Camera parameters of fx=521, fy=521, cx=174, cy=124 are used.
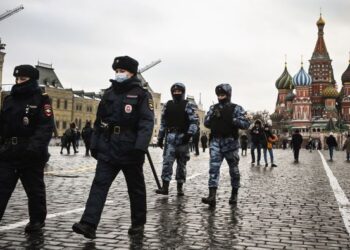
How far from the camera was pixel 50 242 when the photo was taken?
15.8 ft

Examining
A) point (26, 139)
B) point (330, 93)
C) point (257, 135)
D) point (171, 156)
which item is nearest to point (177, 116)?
point (171, 156)

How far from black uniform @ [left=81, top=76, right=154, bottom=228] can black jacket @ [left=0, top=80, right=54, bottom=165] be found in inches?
20.3

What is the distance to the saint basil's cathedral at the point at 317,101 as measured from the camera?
112650 mm

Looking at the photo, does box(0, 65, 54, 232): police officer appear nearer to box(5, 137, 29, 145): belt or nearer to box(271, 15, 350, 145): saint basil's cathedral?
box(5, 137, 29, 145): belt

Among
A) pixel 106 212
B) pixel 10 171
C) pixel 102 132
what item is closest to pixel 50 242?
pixel 10 171

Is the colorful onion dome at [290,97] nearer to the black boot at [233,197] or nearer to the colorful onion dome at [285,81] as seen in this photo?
the colorful onion dome at [285,81]

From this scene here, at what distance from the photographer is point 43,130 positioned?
5.23m

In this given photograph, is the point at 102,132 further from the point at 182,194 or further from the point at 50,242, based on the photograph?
the point at 182,194

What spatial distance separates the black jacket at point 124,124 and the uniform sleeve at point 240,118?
2.75 metres

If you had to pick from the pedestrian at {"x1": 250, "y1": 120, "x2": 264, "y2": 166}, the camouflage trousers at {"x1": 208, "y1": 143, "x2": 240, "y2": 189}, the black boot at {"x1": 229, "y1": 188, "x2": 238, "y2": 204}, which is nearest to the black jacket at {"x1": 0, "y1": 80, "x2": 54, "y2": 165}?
the camouflage trousers at {"x1": 208, "y1": 143, "x2": 240, "y2": 189}

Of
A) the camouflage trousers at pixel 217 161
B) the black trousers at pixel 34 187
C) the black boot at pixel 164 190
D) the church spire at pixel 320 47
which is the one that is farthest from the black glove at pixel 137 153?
the church spire at pixel 320 47

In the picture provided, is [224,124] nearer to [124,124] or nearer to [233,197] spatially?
[233,197]

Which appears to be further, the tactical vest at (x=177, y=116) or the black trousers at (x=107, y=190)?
the tactical vest at (x=177, y=116)

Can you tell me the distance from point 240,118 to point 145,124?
2993mm
